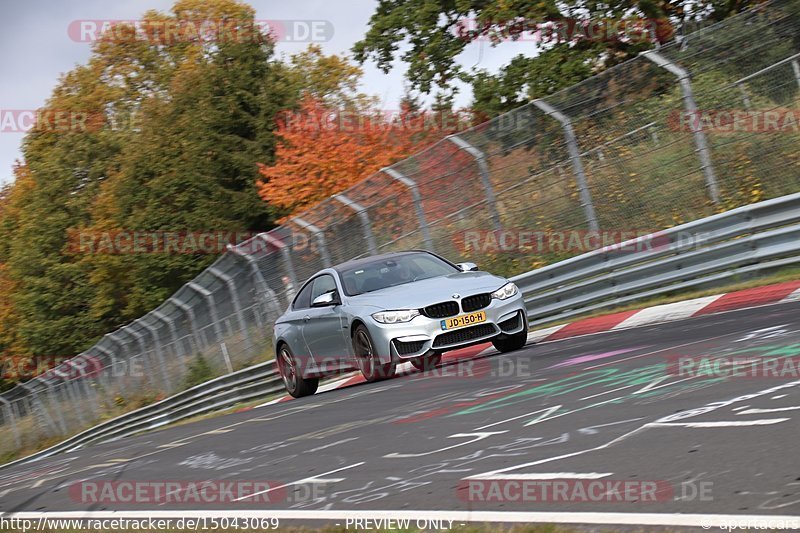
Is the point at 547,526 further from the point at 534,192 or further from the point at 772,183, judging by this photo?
the point at 534,192

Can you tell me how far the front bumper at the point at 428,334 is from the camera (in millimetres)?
12711

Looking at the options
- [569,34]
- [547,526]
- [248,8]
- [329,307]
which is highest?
[248,8]

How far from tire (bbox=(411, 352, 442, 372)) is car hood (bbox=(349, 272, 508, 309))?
551 millimetres

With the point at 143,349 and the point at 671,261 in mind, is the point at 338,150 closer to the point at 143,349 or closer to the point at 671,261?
the point at 143,349

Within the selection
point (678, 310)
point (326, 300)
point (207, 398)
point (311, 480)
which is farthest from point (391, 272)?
point (207, 398)

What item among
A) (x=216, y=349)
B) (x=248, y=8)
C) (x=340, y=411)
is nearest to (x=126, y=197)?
(x=248, y=8)

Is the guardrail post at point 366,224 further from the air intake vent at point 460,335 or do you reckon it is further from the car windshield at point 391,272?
the air intake vent at point 460,335

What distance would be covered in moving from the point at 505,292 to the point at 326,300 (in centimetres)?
226

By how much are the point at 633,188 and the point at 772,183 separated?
6.62ft

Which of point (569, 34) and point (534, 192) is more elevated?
point (569, 34)

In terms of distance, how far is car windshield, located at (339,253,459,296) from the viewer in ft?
46.2

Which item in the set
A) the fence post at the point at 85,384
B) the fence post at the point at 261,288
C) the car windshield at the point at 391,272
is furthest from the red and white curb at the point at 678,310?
the fence post at the point at 85,384

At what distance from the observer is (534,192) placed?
17.5m

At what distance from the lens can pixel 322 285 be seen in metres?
15.0
